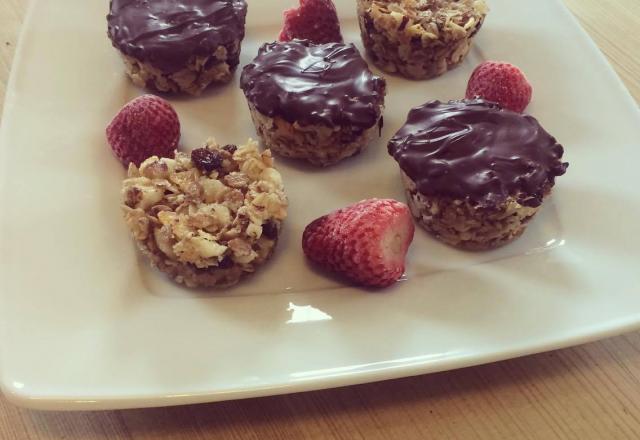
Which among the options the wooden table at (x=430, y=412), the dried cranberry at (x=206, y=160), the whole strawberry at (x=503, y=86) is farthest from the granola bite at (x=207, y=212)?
the whole strawberry at (x=503, y=86)

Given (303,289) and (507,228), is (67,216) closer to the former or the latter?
(303,289)

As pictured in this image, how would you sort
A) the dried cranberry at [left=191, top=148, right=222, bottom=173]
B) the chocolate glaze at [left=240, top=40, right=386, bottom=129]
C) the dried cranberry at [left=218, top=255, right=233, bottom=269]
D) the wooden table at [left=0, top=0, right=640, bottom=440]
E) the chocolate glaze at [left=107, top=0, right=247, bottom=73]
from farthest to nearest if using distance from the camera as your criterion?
the chocolate glaze at [left=107, top=0, right=247, bottom=73] → the chocolate glaze at [left=240, top=40, right=386, bottom=129] → the dried cranberry at [left=191, top=148, right=222, bottom=173] → the dried cranberry at [left=218, top=255, right=233, bottom=269] → the wooden table at [left=0, top=0, right=640, bottom=440]

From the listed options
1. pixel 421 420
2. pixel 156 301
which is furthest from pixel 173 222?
pixel 421 420

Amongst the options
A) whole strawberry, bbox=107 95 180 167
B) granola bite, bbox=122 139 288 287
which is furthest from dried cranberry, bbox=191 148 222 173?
whole strawberry, bbox=107 95 180 167

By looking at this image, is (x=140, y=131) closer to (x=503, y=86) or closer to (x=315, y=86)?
(x=315, y=86)

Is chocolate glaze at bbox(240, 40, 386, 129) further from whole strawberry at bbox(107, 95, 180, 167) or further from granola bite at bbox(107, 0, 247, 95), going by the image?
whole strawberry at bbox(107, 95, 180, 167)

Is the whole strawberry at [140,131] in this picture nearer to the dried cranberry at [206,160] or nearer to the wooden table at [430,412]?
the dried cranberry at [206,160]
